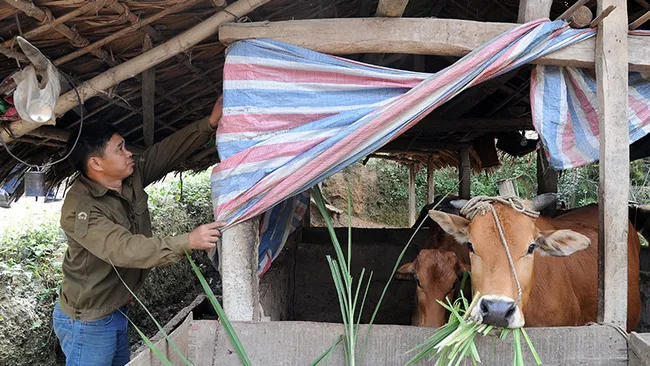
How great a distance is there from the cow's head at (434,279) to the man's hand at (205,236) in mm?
1581

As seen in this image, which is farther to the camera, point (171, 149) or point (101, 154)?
point (171, 149)

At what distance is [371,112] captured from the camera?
271 centimetres

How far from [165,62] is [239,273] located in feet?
5.78

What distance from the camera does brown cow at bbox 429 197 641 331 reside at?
256 centimetres

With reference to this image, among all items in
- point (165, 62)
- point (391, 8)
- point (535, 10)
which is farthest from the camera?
point (165, 62)

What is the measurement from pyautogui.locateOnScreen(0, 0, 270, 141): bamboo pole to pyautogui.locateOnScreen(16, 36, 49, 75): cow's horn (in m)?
0.22

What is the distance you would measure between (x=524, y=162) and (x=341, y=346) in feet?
52.4

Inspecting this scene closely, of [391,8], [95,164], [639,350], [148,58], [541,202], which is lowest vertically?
[639,350]

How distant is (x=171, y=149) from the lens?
350cm

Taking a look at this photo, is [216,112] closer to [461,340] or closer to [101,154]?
[101,154]

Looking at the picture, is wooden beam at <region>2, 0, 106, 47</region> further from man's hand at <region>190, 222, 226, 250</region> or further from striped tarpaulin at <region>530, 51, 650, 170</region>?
striped tarpaulin at <region>530, 51, 650, 170</region>

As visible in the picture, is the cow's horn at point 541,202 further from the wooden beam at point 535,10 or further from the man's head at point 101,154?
the man's head at point 101,154

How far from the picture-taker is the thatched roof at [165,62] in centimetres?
266

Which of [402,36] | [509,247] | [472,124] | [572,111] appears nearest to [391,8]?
[402,36]
